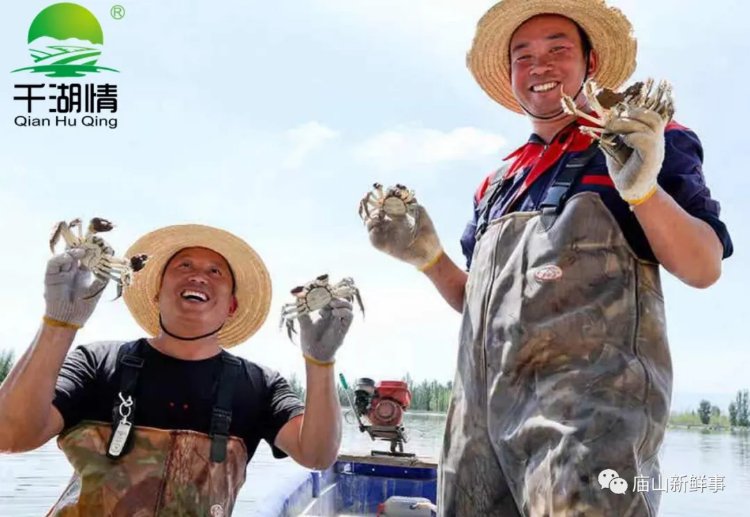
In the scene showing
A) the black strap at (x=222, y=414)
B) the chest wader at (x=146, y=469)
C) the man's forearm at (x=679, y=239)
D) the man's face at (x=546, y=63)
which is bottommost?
the chest wader at (x=146, y=469)

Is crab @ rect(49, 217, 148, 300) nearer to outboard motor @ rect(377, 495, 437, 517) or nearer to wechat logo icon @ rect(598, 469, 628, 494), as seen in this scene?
wechat logo icon @ rect(598, 469, 628, 494)

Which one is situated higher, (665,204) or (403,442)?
(665,204)

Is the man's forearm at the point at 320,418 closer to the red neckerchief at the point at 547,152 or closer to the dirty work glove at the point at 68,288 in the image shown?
the dirty work glove at the point at 68,288

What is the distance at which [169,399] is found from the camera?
3.16m

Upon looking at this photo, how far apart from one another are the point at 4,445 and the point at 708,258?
2.84 m

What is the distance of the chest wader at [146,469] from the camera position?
2945 millimetres

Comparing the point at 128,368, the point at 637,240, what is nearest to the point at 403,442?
the point at 128,368

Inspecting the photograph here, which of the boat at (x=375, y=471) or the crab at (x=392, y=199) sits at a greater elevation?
the crab at (x=392, y=199)

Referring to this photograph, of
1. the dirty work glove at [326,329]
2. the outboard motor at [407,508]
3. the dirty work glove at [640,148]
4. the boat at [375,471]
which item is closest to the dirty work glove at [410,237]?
the dirty work glove at [326,329]

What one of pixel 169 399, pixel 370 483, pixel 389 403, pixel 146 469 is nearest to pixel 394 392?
pixel 389 403

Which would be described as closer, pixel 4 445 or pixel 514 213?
pixel 514 213

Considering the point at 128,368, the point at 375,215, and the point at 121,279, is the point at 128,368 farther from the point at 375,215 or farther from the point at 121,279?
the point at 375,215

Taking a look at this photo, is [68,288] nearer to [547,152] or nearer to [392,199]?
[392,199]

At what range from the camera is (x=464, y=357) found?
7.99ft
